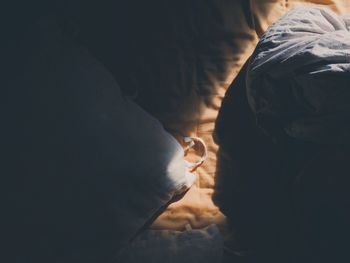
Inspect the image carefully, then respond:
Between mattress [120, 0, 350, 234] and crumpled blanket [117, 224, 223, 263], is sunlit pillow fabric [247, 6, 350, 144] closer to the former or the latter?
mattress [120, 0, 350, 234]

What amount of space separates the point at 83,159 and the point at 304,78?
450 millimetres

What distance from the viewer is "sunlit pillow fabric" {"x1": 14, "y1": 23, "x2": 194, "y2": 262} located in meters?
0.83

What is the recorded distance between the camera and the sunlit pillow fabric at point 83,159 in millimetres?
827

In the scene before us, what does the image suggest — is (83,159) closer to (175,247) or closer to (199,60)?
(175,247)

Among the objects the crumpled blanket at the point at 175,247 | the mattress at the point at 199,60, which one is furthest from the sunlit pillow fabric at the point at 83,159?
the mattress at the point at 199,60

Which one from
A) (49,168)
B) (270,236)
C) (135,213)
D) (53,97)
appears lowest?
(270,236)

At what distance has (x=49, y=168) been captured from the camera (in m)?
0.83

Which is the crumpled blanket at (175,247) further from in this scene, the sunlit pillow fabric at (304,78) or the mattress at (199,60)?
the sunlit pillow fabric at (304,78)

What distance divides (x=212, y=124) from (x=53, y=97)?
403mm

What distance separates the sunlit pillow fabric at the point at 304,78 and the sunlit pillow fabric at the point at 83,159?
243 millimetres

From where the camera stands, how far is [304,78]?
86 centimetres

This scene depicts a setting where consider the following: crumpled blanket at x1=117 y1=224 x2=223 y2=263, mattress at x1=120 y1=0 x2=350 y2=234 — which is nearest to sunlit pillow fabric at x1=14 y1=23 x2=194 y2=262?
crumpled blanket at x1=117 y1=224 x2=223 y2=263

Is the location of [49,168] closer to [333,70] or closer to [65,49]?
[65,49]

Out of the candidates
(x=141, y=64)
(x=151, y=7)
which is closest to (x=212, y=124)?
(x=141, y=64)
